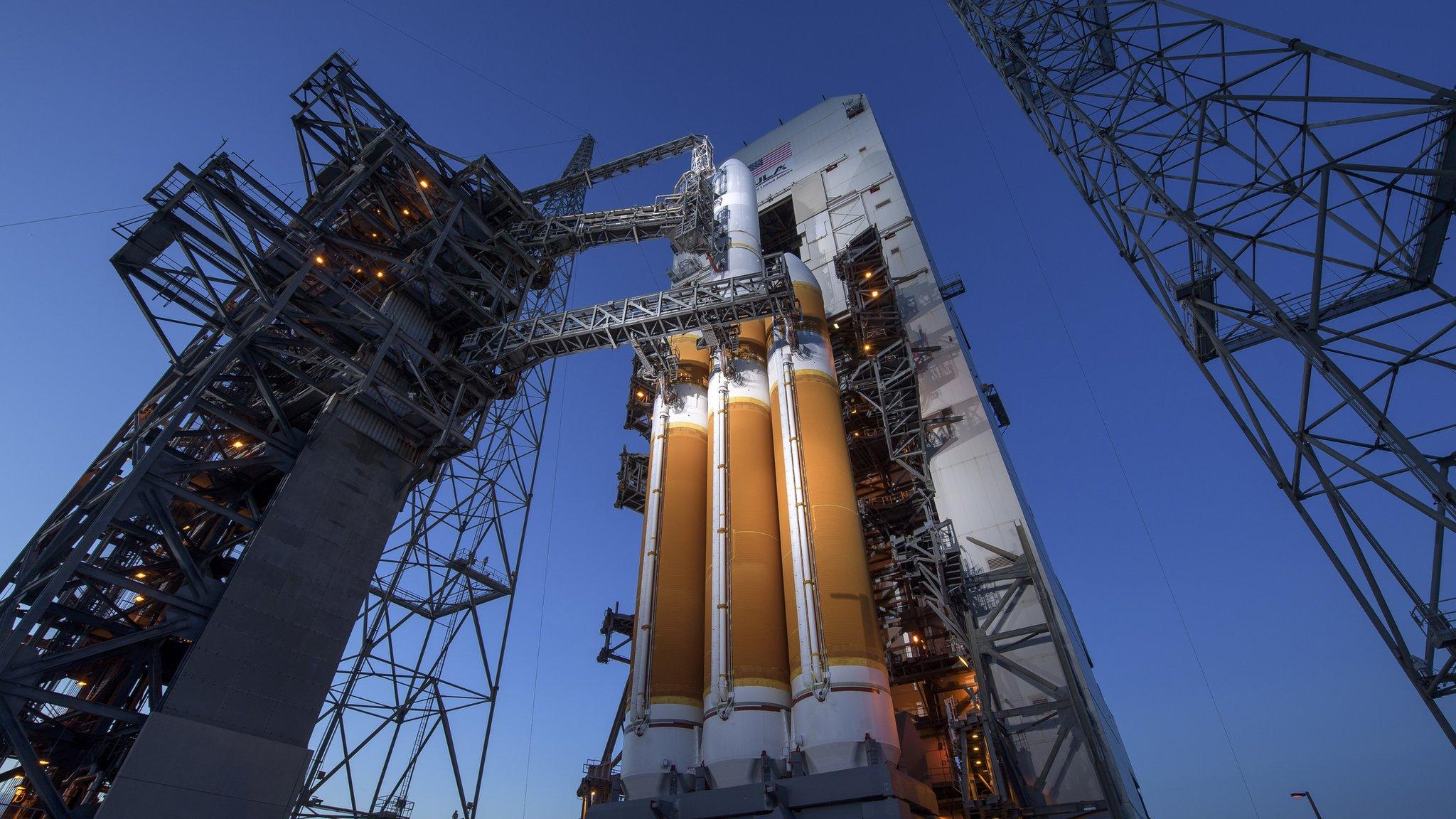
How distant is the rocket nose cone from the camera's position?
23.4 m

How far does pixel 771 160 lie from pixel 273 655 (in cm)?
3620

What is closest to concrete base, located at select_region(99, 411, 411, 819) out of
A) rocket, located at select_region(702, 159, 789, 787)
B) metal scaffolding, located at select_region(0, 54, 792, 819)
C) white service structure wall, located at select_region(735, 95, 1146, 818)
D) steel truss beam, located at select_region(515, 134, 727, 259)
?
metal scaffolding, located at select_region(0, 54, 792, 819)

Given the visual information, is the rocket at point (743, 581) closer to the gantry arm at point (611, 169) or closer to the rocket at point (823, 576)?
the rocket at point (823, 576)

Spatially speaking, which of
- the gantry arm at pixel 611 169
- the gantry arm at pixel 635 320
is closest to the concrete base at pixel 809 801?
the gantry arm at pixel 635 320

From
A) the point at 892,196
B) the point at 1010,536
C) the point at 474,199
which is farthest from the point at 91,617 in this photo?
the point at 892,196

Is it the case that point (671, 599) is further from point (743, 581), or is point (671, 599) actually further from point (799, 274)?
point (799, 274)

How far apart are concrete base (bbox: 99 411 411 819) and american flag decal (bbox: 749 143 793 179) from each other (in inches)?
1170

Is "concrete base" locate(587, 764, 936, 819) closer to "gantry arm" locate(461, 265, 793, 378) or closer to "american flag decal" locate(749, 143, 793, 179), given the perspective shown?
"gantry arm" locate(461, 265, 793, 378)

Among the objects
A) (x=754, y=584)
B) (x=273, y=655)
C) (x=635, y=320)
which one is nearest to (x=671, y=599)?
(x=754, y=584)

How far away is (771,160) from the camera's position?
136ft

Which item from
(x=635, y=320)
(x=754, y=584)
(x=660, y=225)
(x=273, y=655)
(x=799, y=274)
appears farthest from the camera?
(x=660, y=225)

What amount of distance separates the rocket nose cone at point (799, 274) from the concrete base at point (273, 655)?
14472 millimetres

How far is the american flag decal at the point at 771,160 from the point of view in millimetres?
40719

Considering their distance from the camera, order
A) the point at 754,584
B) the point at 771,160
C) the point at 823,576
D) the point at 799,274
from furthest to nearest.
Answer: the point at 771,160 < the point at 799,274 < the point at 754,584 < the point at 823,576
